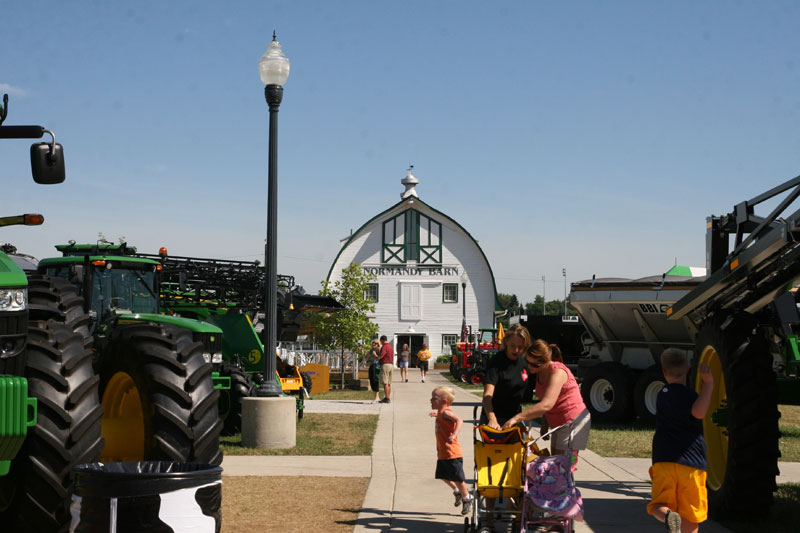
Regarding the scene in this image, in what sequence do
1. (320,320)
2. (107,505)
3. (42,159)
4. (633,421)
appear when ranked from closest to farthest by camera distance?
(107,505)
(42,159)
(633,421)
(320,320)

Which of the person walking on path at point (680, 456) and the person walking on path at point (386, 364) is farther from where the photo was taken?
the person walking on path at point (386, 364)

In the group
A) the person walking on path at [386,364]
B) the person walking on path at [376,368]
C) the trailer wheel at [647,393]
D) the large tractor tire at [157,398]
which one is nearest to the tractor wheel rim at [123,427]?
Result: the large tractor tire at [157,398]

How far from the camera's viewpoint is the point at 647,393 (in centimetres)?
1756

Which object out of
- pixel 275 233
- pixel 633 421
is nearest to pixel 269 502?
pixel 275 233

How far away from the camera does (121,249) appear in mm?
13750

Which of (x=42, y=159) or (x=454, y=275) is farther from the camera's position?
(x=454, y=275)

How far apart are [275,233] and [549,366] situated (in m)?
6.81

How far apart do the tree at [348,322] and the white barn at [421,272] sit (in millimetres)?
21307

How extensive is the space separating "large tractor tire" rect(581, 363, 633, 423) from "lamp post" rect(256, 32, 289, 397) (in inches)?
284

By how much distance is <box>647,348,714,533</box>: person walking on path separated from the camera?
6.34 m

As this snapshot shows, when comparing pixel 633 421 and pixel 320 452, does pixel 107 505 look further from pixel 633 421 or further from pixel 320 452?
pixel 633 421

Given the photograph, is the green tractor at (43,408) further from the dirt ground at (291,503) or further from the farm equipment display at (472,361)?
the farm equipment display at (472,361)

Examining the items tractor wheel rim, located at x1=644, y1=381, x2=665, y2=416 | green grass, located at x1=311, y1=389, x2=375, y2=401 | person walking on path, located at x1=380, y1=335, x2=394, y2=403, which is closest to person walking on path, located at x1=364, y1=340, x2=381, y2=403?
green grass, located at x1=311, y1=389, x2=375, y2=401

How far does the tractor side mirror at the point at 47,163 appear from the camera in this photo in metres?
6.34
